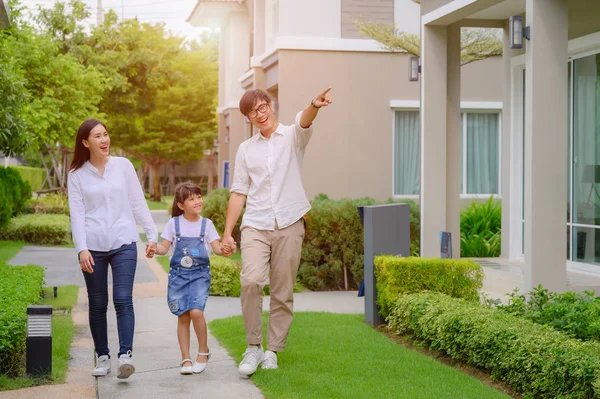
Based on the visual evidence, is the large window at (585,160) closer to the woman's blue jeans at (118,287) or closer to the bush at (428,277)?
the bush at (428,277)

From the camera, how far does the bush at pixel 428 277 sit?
28.5ft

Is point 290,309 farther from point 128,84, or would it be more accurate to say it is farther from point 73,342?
point 128,84

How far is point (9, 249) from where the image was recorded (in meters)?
18.6

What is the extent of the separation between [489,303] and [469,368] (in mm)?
1523

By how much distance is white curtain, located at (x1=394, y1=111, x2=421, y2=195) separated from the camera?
17922mm

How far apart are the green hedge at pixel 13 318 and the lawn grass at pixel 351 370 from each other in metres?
1.67

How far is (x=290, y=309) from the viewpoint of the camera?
23.4ft

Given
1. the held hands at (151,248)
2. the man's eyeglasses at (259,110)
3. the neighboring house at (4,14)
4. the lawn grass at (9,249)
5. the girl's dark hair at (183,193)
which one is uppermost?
the neighboring house at (4,14)

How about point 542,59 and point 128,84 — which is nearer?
point 542,59

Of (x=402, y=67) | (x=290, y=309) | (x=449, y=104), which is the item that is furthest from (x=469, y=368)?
(x=402, y=67)

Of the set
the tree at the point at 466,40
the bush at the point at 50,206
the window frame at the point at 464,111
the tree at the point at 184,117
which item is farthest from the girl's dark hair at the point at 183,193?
the tree at the point at 184,117

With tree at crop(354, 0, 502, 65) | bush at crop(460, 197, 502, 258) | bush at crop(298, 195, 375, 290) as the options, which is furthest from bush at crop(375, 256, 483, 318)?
tree at crop(354, 0, 502, 65)

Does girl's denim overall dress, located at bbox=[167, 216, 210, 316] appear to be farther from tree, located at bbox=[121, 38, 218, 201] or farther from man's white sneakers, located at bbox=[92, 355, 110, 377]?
tree, located at bbox=[121, 38, 218, 201]

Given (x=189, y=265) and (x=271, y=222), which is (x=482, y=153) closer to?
(x=271, y=222)
